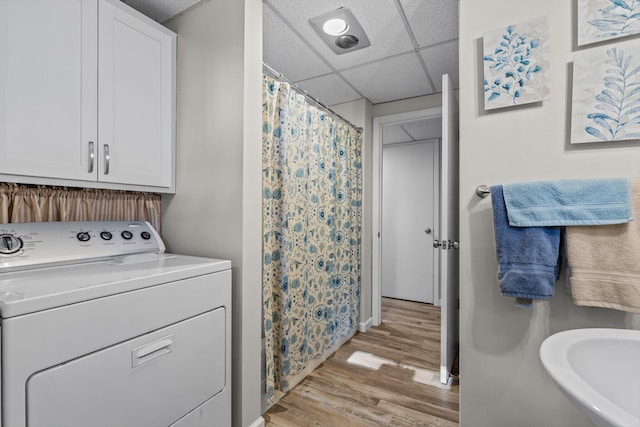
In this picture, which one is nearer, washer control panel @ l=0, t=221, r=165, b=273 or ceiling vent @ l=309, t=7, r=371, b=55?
washer control panel @ l=0, t=221, r=165, b=273

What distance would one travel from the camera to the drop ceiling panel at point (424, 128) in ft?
10.8

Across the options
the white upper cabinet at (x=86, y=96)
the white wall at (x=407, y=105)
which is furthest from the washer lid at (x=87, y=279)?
the white wall at (x=407, y=105)

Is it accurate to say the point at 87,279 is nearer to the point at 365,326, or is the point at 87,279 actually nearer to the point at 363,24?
the point at 363,24

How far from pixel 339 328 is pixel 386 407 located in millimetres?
836

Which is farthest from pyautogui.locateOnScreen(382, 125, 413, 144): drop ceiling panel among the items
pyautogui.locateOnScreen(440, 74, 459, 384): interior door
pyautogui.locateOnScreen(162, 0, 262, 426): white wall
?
pyautogui.locateOnScreen(162, 0, 262, 426): white wall

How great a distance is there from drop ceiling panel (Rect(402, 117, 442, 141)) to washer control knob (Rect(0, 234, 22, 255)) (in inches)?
129

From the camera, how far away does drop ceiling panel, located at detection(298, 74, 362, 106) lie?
8.40ft

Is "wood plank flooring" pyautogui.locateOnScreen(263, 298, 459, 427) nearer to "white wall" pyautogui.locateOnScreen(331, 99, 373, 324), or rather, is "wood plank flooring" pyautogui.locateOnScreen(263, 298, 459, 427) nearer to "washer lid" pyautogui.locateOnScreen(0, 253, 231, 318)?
"white wall" pyautogui.locateOnScreen(331, 99, 373, 324)

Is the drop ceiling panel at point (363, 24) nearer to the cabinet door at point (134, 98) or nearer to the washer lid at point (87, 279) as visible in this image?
the cabinet door at point (134, 98)

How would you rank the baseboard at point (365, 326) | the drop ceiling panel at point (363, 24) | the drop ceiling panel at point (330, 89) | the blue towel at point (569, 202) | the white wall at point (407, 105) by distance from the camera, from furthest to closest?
the baseboard at point (365, 326) → the white wall at point (407, 105) → the drop ceiling panel at point (330, 89) → the drop ceiling panel at point (363, 24) → the blue towel at point (569, 202)

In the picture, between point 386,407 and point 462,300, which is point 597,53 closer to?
point 462,300

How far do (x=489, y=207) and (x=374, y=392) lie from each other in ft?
4.89

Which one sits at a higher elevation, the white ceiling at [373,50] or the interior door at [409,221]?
the white ceiling at [373,50]

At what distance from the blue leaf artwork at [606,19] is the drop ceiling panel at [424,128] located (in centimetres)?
219
